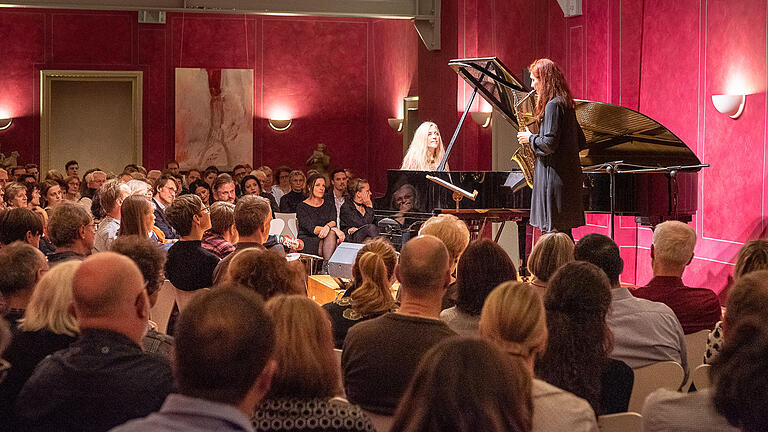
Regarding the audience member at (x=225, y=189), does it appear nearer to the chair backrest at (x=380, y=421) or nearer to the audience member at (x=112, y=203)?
the audience member at (x=112, y=203)

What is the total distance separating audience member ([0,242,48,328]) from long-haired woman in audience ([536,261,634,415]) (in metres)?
1.58

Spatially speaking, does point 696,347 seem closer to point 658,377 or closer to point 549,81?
point 658,377

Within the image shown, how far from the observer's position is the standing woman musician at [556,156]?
5691 millimetres

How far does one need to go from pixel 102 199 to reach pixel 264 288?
2.83 m

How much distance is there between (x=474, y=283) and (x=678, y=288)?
1.02 meters

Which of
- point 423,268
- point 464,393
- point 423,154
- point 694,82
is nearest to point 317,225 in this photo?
point 423,154

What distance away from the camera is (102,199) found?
5.51m

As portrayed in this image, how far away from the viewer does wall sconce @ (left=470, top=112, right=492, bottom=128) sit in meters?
10.1

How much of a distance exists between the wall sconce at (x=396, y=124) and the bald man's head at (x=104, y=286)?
11275 millimetres

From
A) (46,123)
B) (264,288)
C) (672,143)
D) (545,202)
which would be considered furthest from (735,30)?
(46,123)

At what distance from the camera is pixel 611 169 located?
6.51m

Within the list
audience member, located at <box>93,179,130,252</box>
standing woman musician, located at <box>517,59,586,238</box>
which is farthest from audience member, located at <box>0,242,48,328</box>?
standing woman musician, located at <box>517,59,586,238</box>

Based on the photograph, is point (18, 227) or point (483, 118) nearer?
point (18, 227)

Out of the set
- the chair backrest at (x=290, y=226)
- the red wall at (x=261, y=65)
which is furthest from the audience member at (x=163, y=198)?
the red wall at (x=261, y=65)
